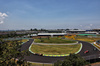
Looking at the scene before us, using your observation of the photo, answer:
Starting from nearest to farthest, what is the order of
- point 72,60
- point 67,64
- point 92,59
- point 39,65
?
1. point 67,64
2. point 72,60
3. point 39,65
4. point 92,59

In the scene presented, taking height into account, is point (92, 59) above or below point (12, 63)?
below

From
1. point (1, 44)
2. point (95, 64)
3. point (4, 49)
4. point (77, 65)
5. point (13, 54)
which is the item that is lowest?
A: point (95, 64)

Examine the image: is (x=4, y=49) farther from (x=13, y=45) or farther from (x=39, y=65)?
(x=39, y=65)

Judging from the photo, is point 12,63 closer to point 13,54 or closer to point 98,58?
point 13,54

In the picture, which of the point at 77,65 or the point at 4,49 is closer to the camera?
the point at 4,49

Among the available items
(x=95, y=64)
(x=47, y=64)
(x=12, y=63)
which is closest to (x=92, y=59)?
(x=95, y=64)

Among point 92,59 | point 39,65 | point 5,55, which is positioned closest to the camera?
point 5,55

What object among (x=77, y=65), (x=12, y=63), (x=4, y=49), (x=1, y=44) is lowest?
(x=77, y=65)

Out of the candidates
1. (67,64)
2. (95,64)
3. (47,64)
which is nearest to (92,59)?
(95,64)

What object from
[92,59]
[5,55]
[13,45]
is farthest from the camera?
[92,59]
